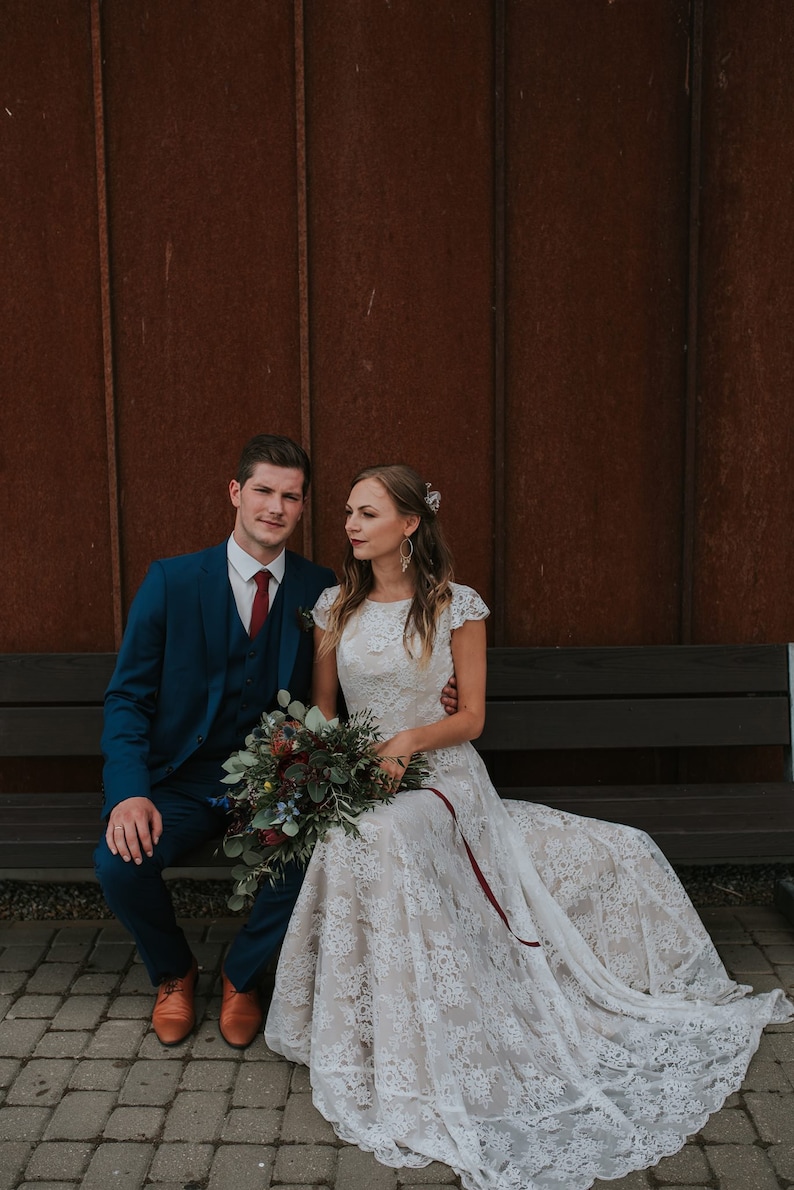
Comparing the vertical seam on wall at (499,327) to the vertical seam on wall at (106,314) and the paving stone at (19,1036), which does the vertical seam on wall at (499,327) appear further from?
the paving stone at (19,1036)

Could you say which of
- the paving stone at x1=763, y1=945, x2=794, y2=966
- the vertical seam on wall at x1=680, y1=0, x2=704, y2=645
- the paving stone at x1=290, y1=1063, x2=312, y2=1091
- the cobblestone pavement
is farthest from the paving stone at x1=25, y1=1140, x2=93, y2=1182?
the vertical seam on wall at x1=680, y1=0, x2=704, y2=645

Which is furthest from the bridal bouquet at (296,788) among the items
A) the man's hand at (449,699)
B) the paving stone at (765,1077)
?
the paving stone at (765,1077)

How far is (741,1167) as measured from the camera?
2.71 meters

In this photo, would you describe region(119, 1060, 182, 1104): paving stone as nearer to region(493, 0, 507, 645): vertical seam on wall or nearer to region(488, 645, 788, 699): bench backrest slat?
region(488, 645, 788, 699): bench backrest slat

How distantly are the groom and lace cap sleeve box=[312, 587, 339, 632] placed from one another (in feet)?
0.13

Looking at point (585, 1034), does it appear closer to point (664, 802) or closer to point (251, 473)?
point (664, 802)

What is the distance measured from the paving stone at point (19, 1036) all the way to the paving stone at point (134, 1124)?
1.59 feet

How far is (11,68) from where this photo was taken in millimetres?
4355

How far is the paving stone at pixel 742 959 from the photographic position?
3725mm

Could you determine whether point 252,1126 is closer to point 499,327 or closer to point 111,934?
point 111,934

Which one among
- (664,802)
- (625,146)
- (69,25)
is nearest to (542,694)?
(664,802)

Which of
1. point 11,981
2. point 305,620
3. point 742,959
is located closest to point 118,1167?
point 11,981

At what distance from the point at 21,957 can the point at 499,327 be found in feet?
10.5

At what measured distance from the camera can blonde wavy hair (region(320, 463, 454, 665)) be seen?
3.53 m
